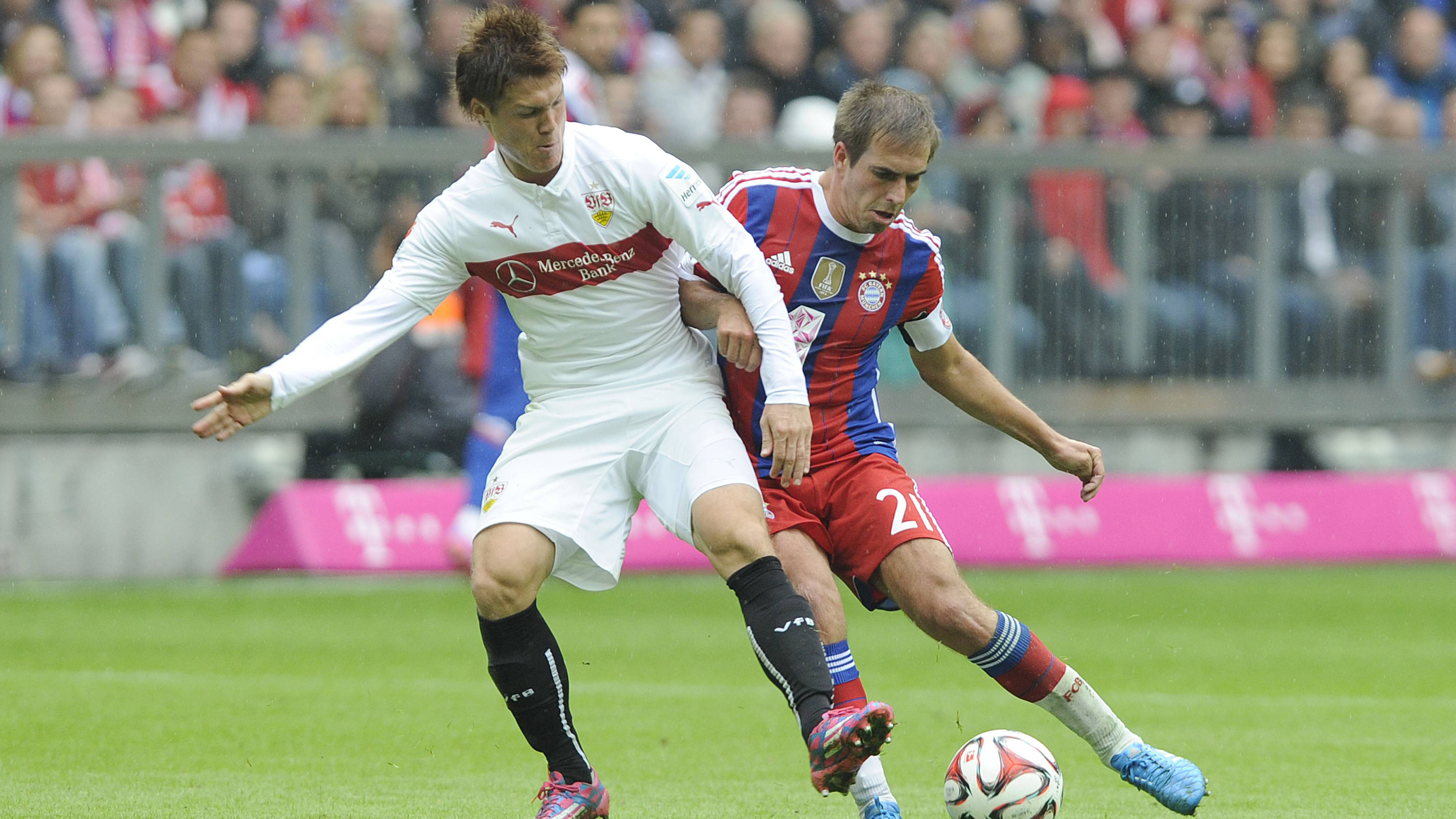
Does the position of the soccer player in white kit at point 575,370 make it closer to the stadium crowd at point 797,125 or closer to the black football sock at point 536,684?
the black football sock at point 536,684

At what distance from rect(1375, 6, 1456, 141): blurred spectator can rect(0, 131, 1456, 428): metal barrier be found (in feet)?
4.59

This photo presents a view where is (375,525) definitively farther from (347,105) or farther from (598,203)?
(598,203)

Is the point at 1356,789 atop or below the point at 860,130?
below

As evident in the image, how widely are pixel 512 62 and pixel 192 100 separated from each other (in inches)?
317

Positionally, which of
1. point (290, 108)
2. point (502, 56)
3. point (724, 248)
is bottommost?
point (290, 108)

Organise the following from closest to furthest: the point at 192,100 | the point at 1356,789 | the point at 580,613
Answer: the point at 1356,789 → the point at 580,613 → the point at 192,100

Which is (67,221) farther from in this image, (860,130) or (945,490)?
(860,130)

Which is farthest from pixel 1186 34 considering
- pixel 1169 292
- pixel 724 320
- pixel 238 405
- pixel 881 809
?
pixel 238 405

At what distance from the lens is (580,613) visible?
10.2 m

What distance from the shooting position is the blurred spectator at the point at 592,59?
8.77m

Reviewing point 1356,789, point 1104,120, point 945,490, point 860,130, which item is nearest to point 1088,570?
point 945,490

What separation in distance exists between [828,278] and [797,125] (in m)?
7.40

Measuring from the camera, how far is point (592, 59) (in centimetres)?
1021

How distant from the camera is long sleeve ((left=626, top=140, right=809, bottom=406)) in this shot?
491cm
